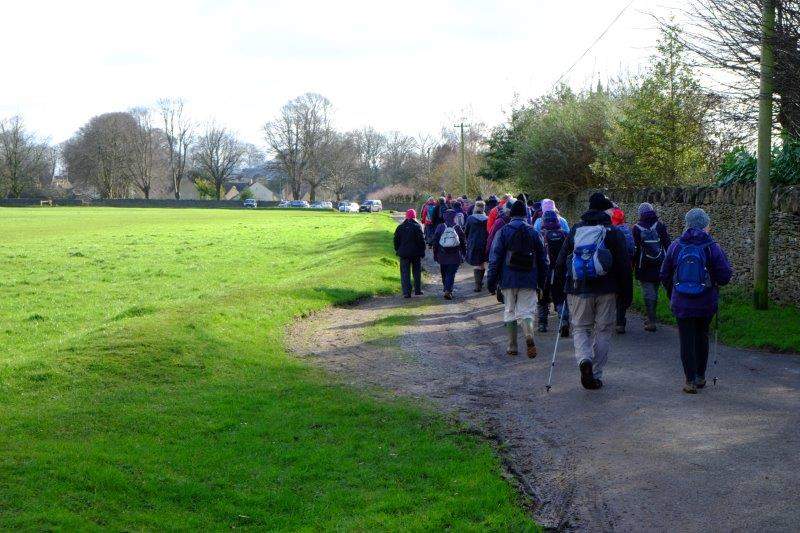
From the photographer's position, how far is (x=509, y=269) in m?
11.0

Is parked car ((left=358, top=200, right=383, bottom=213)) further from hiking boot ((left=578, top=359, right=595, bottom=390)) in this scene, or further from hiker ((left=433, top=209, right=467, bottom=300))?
hiking boot ((left=578, top=359, right=595, bottom=390))

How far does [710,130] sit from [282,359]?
12.7m

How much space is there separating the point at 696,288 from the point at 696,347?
0.65 m

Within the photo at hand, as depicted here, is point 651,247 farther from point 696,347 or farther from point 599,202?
point 696,347

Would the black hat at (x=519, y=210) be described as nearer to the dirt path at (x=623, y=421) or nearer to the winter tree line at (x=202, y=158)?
the dirt path at (x=623, y=421)

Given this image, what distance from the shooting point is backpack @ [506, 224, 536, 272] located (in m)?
10.9

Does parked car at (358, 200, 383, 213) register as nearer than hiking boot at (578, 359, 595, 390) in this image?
No

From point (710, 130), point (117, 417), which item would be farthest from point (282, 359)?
point (710, 130)

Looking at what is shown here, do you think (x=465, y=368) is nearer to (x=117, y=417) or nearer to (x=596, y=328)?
(x=596, y=328)

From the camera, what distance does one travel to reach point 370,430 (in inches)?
302

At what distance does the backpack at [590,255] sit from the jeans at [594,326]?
0.83 feet

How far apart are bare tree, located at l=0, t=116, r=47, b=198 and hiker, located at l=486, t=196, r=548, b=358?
386 ft

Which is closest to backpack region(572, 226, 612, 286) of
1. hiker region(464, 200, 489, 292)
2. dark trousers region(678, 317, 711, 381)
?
dark trousers region(678, 317, 711, 381)

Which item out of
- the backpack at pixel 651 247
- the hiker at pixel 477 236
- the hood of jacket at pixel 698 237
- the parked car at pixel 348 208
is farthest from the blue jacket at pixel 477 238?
the parked car at pixel 348 208
